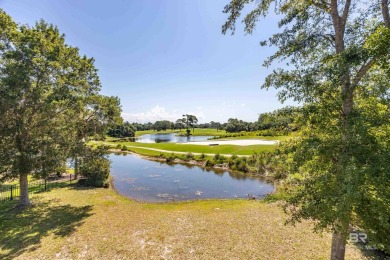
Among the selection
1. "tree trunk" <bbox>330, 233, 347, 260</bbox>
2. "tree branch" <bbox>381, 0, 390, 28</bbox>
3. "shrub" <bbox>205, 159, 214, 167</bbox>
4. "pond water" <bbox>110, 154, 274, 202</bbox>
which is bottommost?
"pond water" <bbox>110, 154, 274, 202</bbox>

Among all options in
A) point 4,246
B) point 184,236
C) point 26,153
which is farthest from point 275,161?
point 26,153

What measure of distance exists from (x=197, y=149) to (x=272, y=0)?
3575 centimetres

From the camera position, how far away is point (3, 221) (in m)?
11.0

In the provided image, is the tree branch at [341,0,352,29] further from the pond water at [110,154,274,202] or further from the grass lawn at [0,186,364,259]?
the pond water at [110,154,274,202]

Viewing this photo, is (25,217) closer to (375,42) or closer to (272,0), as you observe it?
(272,0)

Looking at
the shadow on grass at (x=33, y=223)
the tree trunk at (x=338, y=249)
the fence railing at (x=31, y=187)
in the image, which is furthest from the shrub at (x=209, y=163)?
the tree trunk at (x=338, y=249)

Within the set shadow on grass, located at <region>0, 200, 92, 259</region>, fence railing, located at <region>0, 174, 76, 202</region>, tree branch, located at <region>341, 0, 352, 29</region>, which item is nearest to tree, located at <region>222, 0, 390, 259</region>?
tree branch, located at <region>341, 0, 352, 29</region>

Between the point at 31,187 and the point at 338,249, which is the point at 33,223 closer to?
the point at 31,187

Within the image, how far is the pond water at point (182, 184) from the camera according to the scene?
61.1ft

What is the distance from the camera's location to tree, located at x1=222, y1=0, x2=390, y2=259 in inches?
162

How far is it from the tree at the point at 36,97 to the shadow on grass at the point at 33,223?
1.25 metres

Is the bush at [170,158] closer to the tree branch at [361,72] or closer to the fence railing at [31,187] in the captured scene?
the fence railing at [31,187]

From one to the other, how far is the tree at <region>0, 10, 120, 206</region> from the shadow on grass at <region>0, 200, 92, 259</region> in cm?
125

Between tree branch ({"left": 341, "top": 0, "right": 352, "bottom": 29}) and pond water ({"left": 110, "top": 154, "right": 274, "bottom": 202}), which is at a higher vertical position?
tree branch ({"left": 341, "top": 0, "right": 352, "bottom": 29})
